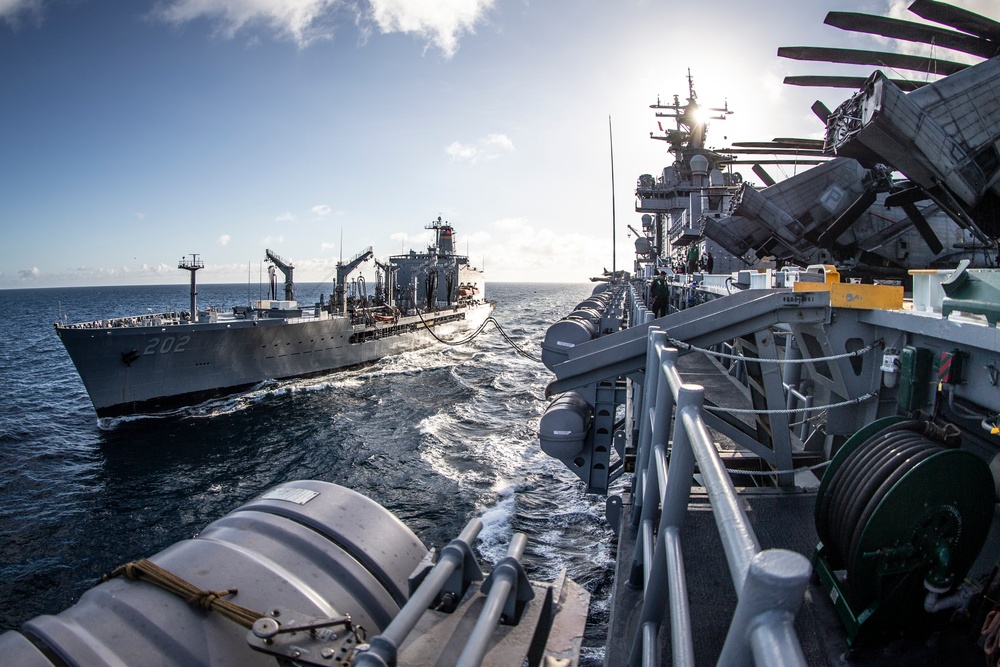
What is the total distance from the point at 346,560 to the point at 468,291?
53.9m

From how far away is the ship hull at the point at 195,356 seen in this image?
2067 centimetres

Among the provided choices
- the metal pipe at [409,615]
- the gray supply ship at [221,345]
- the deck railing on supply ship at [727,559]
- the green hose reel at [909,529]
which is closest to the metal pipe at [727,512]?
the deck railing on supply ship at [727,559]

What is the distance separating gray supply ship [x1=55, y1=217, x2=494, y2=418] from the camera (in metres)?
20.8

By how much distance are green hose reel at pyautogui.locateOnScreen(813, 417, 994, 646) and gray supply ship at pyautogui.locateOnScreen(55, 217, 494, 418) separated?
24.7 m

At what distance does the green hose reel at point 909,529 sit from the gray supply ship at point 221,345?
2467 centimetres

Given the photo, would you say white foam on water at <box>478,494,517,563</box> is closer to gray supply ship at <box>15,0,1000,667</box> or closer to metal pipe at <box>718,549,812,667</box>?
gray supply ship at <box>15,0,1000,667</box>

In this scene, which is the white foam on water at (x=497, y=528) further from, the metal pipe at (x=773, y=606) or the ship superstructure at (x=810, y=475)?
the metal pipe at (x=773, y=606)

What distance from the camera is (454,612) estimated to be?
2.16 m

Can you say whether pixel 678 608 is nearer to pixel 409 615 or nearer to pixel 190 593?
pixel 409 615

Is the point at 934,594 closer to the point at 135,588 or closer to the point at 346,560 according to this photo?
the point at 346,560

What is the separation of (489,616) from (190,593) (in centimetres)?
125

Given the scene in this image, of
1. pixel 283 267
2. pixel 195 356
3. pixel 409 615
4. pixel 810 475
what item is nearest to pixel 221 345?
pixel 195 356

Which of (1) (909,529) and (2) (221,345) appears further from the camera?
(2) (221,345)

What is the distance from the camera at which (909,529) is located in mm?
2967
